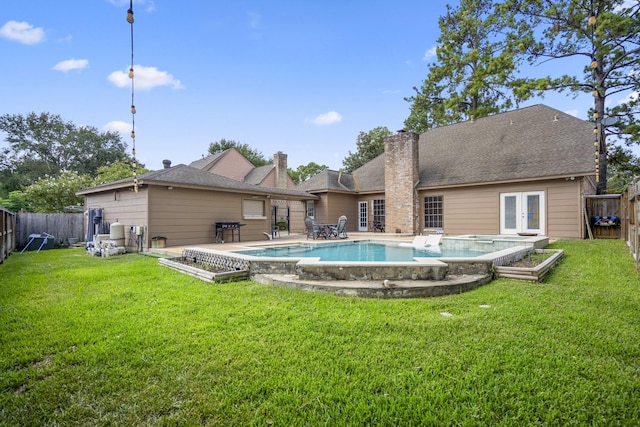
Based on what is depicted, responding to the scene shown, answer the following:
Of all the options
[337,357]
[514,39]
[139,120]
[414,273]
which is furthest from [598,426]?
[514,39]

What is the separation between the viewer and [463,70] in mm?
20766

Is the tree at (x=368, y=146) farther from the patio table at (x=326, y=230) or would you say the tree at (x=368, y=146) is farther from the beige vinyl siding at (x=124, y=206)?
the beige vinyl siding at (x=124, y=206)

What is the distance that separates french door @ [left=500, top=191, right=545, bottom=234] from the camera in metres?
11.3

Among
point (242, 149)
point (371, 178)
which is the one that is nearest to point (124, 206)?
point (371, 178)

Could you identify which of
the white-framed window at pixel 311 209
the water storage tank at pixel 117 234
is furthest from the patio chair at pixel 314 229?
the water storage tank at pixel 117 234

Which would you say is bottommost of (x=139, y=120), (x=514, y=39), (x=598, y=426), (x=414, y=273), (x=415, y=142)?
(x=598, y=426)

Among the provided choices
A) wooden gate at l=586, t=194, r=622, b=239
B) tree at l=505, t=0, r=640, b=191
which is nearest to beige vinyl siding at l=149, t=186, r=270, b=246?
wooden gate at l=586, t=194, r=622, b=239

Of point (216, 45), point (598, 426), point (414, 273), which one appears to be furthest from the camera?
point (216, 45)

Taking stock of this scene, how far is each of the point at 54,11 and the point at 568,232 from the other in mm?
15234

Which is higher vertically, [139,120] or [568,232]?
[139,120]

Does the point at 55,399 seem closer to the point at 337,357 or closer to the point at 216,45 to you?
the point at 337,357

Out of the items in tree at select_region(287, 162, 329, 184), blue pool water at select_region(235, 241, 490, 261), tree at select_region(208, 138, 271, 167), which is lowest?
blue pool water at select_region(235, 241, 490, 261)

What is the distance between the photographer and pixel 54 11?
5855mm

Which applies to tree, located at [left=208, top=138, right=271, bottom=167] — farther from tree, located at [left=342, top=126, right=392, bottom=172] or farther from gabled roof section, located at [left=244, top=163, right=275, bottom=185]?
tree, located at [left=342, top=126, right=392, bottom=172]
